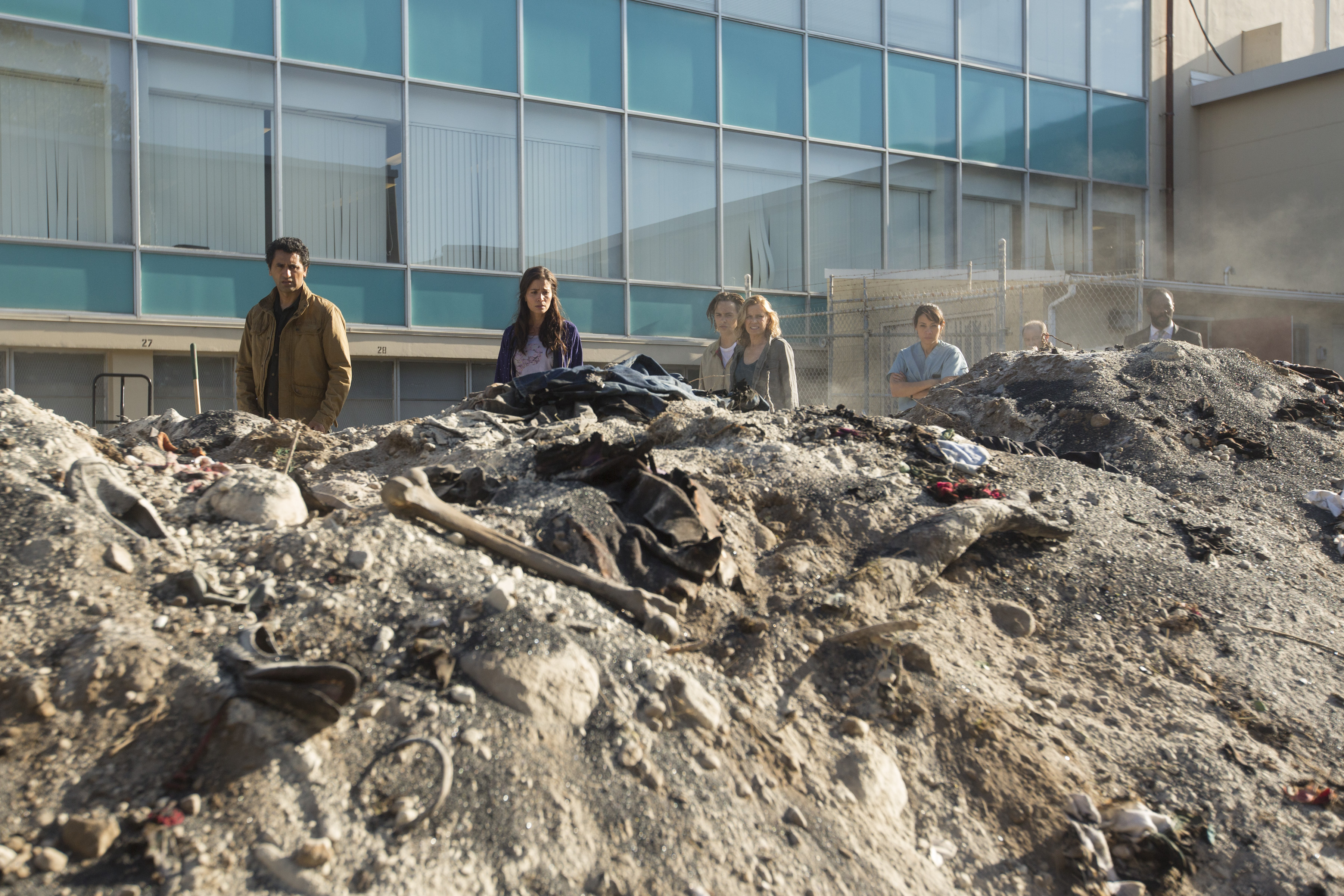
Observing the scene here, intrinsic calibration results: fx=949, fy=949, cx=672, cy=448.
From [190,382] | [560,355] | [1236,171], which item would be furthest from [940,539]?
[1236,171]

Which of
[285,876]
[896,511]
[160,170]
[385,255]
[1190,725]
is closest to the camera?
[285,876]

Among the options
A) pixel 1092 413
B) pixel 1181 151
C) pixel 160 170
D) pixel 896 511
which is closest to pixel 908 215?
pixel 1181 151

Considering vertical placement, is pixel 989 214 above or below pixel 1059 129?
below

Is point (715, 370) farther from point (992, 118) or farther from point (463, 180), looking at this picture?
point (992, 118)

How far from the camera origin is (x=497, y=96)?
1047 centimetres

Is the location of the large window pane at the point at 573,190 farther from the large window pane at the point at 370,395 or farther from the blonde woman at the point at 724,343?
the blonde woman at the point at 724,343

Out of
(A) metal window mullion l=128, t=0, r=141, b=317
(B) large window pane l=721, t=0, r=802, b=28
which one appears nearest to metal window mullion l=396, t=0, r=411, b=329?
(A) metal window mullion l=128, t=0, r=141, b=317

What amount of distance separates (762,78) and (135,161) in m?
7.17

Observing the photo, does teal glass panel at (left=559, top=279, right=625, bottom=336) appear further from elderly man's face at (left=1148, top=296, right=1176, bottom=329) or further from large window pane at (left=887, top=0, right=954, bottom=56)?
elderly man's face at (left=1148, top=296, right=1176, bottom=329)

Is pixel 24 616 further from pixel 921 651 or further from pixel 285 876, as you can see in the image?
pixel 921 651

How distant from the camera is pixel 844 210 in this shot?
12727mm

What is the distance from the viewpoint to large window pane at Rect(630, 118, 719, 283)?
1135 centimetres

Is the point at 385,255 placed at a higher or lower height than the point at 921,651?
higher

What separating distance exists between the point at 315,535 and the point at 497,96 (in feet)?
28.8
